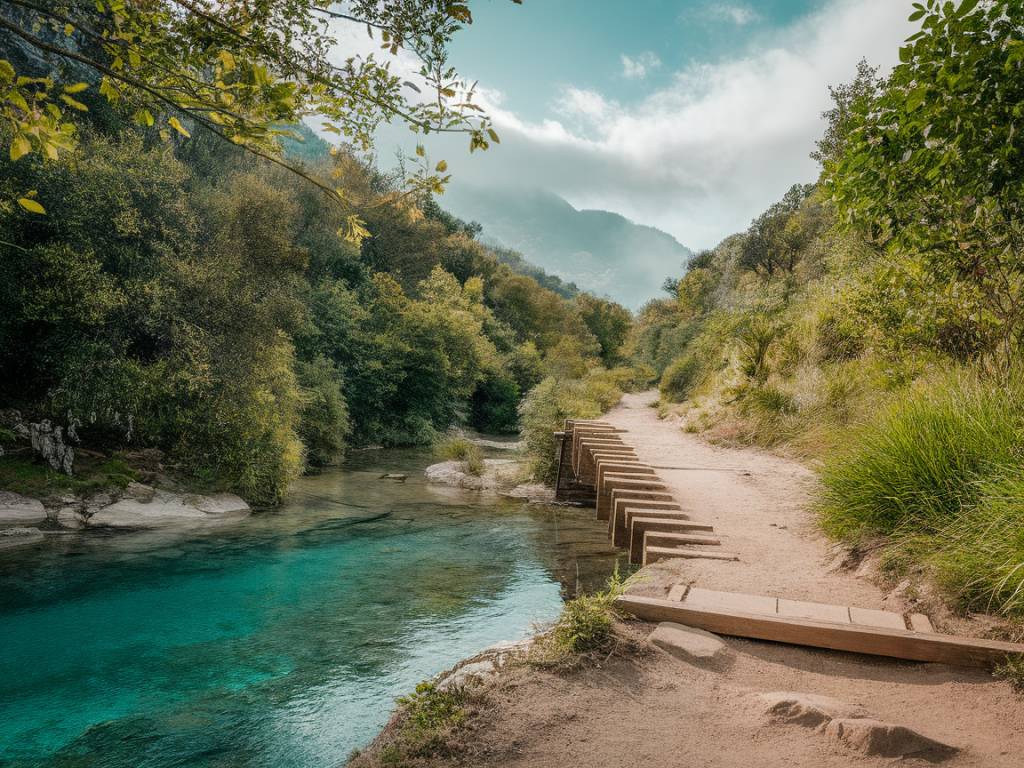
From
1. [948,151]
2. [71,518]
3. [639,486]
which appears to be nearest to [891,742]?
[948,151]

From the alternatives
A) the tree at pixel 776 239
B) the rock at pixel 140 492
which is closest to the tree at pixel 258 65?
the rock at pixel 140 492

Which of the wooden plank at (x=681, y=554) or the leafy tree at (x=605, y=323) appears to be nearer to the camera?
the wooden plank at (x=681, y=554)

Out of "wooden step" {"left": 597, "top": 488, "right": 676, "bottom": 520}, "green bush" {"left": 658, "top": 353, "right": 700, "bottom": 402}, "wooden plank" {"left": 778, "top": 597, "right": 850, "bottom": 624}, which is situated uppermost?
"green bush" {"left": 658, "top": 353, "right": 700, "bottom": 402}

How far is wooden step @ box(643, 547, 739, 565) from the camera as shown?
501 centimetres

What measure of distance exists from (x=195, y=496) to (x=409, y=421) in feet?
49.9

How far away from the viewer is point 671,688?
301cm

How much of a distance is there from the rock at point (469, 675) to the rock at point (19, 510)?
10783 millimetres

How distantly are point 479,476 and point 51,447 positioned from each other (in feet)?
32.9

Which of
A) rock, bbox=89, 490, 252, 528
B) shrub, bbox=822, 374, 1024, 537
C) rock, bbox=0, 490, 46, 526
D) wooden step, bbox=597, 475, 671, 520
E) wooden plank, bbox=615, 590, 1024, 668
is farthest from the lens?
rock, bbox=89, 490, 252, 528

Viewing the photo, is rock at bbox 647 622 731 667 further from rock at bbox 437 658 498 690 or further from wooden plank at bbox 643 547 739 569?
wooden plank at bbox 643 547 739 569

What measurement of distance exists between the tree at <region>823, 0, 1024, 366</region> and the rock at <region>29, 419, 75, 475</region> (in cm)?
1404

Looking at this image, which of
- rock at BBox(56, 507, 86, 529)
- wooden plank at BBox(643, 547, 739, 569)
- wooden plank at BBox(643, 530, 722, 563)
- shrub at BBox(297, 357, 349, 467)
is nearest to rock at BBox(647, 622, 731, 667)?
wooden plank at BBox(643, 547, 739, 569)

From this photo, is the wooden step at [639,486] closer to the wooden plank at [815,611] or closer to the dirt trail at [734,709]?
the dirt trail at [734,709]

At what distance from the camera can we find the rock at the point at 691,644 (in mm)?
3291
